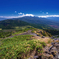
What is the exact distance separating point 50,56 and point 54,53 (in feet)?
4.31

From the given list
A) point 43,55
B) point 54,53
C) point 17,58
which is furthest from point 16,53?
point 54,53

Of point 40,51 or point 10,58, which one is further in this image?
point 40,51

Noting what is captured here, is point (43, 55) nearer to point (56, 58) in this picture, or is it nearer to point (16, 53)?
point (56, 58)

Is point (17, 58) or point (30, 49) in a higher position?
point (30, 49)

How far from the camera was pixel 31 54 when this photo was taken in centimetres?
1052

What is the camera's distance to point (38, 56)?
394 inches

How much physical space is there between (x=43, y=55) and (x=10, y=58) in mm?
7007

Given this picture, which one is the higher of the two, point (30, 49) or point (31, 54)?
point (30, 49)

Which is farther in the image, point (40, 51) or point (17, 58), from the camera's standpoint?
point (40, 51)

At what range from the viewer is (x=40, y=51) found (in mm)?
10727

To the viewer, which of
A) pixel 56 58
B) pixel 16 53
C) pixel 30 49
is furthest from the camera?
pixel 30 49

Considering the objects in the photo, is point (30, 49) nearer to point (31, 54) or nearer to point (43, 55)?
point (31, 54)

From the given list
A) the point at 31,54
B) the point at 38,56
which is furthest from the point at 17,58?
the point at 38,56

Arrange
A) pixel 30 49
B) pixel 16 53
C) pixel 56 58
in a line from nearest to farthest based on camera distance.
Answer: pixel 56 58 → pixel 16 53 → pixel 30 49
